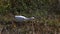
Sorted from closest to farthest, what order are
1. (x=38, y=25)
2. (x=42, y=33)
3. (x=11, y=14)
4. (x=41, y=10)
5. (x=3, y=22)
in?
(x=42, y=33)
(x=38, y=25)
(x=3, y=22)
(x=11, y=14)
(x=41, y=10)

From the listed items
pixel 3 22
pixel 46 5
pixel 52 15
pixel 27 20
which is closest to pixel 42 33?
pixel 27 20

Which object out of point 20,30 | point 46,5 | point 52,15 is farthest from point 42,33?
point 46,5

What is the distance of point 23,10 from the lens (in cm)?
625

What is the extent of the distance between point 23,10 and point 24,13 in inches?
7.8

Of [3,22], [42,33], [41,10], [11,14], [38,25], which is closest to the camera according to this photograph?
[42,33]

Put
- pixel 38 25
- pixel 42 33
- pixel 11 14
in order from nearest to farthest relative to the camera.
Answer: pixel 42 33, pixel 38 25, pixel 11 14

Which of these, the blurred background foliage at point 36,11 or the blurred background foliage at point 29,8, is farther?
the blurred background foliage at point 29,8

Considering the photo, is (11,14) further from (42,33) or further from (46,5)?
(42,33)

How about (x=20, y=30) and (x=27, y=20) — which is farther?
(x=27, y=20)

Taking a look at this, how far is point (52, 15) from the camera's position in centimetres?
607

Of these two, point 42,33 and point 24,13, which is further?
point 24,13

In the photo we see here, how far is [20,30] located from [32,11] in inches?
83.3

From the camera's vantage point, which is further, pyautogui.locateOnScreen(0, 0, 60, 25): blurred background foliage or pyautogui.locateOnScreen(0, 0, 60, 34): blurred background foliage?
pyautogui.locateOnScreen(0, 0, 60, 25): blurred background foliage

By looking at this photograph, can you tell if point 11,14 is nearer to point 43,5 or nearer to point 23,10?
point 23,10
